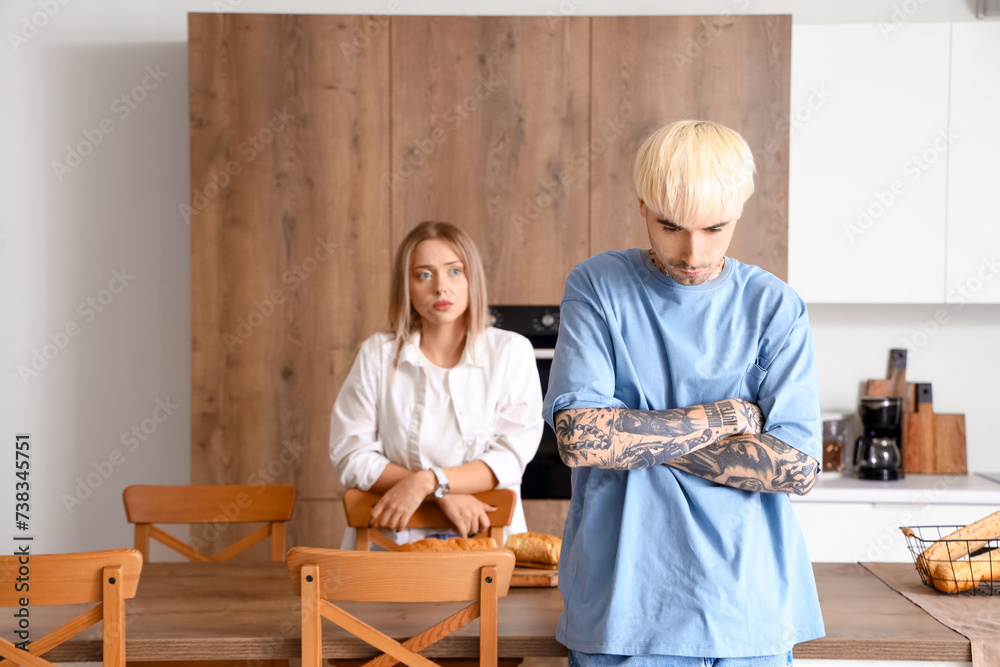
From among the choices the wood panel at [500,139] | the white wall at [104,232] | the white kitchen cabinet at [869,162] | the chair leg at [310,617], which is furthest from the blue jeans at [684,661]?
the white wall at [104,232]

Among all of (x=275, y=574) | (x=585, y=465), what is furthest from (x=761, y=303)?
(x=275, y=574)

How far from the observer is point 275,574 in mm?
1592

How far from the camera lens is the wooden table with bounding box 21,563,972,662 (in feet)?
3.94

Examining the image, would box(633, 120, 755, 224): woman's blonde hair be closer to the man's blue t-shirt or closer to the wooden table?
the man's blue t-shirt

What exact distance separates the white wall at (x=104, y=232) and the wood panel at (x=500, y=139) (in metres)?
0.57

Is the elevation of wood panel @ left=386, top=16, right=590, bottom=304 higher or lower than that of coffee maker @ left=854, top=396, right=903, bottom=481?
higher

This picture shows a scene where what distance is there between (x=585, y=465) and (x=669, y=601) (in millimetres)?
198

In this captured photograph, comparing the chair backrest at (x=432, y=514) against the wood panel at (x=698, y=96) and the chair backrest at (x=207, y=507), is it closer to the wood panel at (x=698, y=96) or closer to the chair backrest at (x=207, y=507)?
the chair backrest at (x=207, y=507)

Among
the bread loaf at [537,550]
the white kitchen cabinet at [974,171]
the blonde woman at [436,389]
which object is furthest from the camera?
the white kitchen cabinet at [974,171]

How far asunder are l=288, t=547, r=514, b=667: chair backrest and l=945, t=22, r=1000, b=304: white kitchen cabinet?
241 cm

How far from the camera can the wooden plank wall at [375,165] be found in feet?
8.81

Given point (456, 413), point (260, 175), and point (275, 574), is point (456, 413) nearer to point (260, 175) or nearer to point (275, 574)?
point (275, 574)

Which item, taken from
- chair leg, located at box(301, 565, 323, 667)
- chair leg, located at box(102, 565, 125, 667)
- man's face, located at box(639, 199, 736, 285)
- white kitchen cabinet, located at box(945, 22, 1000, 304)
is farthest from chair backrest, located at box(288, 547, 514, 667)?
white kitchen cabinet, located at box(945, 22, 1000, 304)

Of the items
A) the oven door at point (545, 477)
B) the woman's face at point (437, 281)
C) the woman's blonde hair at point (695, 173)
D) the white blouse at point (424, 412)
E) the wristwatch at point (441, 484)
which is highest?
the woman's blonde hair at point (695, 173)
